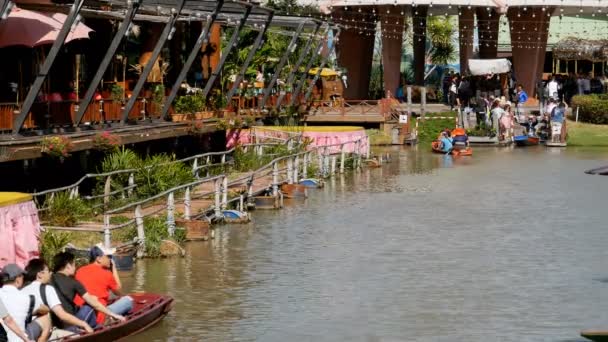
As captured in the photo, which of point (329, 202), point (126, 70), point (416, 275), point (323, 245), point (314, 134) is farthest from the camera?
point (314, 134)

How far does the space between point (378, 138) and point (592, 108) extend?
32.3ft

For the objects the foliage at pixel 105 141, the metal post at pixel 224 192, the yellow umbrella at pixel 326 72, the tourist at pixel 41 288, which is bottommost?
the metal post at pixel 224 192

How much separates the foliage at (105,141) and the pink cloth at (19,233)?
30.2 feet

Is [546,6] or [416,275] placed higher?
[546,6]

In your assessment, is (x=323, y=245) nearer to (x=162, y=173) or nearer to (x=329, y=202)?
(x=162, y=173)

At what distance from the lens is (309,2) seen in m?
73.8

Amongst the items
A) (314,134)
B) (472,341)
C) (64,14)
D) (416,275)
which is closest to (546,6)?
(314,134)

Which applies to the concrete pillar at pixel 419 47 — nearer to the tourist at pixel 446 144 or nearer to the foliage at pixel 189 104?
the tourist at pixel 446 144

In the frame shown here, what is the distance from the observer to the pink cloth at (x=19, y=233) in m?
24.1

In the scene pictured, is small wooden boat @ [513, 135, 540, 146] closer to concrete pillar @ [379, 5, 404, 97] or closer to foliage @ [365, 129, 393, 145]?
foliage @ [365, 129, 393, 145]

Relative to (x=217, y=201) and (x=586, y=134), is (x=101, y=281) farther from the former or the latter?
(x=586, y=134)

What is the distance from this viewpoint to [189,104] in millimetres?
45188

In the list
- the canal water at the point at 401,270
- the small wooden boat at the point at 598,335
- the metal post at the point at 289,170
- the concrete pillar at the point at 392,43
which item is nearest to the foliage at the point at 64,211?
the canal water at the point at 401,270

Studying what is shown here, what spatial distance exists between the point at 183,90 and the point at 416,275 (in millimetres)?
21246
